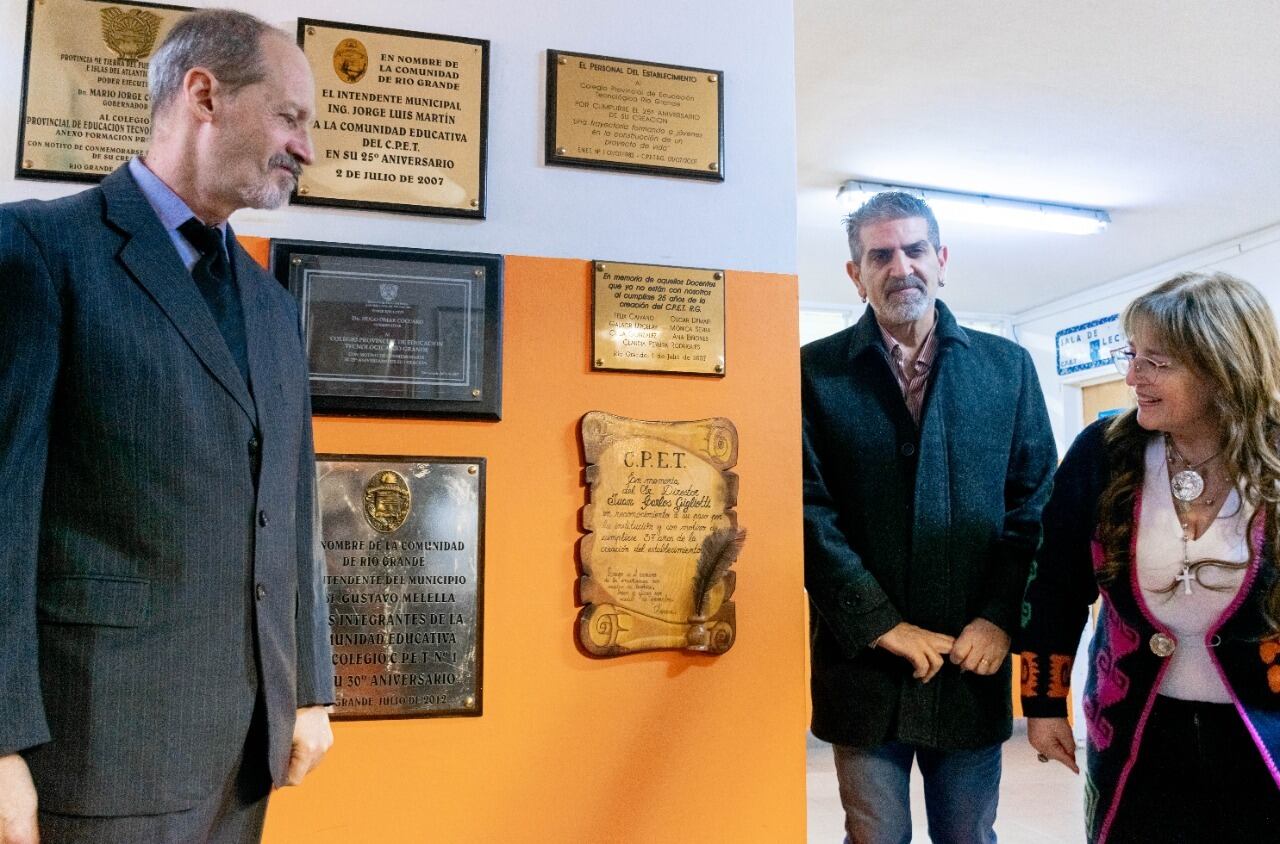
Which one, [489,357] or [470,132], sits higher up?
[470,132]

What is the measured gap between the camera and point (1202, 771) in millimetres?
1427

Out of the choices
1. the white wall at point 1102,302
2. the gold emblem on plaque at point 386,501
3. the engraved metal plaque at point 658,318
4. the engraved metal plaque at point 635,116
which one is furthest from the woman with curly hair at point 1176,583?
the white wall at point 1102,302

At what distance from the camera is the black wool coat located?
Answer: 1.77 m

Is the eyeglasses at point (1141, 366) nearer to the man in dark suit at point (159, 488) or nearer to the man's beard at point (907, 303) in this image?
the man's beard at point (907, 303)

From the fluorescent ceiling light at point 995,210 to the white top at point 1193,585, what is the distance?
3720 millimetres

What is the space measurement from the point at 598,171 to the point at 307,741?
44.6 inches

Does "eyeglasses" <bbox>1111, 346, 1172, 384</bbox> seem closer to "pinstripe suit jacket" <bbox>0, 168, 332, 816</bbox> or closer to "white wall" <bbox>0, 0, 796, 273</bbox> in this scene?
"white wall" <bbox>0, 0, 796, 273</bbox>

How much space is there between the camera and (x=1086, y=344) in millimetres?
7238

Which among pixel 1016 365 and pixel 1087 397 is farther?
pixel 1087 397

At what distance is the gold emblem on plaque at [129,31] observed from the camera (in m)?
1.70

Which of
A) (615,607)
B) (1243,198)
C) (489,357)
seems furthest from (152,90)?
(1243,198)

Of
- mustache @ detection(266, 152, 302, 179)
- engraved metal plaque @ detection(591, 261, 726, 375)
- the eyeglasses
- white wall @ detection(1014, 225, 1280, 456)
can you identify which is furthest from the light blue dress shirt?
white wall @ detection(1014, 225, 1280, 456)

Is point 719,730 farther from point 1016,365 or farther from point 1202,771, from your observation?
point 1016,365

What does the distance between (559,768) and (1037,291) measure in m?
6.47
